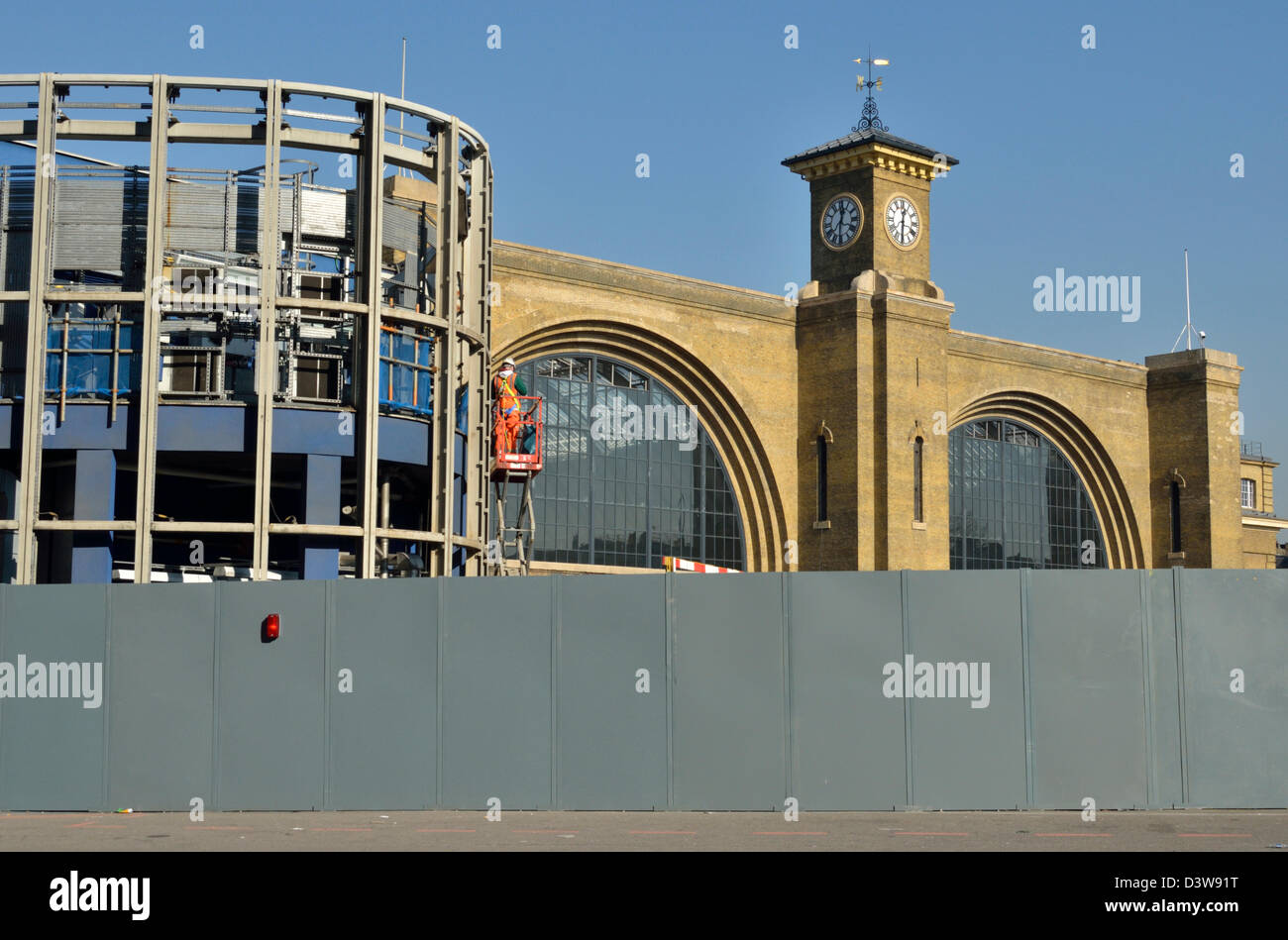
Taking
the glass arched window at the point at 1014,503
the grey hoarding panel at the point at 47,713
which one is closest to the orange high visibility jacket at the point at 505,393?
the grey hoarding panel at the point at 47,713

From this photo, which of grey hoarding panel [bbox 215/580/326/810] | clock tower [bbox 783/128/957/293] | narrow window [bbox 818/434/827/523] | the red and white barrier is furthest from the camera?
clock tower [bbox 783/128/957/293]

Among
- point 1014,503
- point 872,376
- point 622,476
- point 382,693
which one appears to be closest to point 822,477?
point 872,376

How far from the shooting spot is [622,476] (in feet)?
142

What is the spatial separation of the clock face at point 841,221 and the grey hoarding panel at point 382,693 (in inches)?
1234

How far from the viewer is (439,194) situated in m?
28.4

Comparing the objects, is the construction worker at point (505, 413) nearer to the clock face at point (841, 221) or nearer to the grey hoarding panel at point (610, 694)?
the clock face at point (841, 221)

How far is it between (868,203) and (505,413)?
57.2 feet

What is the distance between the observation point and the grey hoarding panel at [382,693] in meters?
19.0

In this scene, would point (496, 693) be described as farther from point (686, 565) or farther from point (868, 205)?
point (868, 205)

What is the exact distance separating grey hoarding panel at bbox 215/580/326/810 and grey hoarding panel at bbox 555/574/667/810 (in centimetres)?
300

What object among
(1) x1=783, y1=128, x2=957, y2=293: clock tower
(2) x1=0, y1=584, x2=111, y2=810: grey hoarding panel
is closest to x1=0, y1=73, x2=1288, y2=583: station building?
A: (1) x1=783, y1=128, x2=957, y2=293: clock tower

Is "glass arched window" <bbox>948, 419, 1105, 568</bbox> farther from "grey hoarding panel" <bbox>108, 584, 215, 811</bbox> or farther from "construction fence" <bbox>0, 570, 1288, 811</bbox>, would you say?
"grey hoarding panel" <bbox>108, 584, 215, 811</bbox>

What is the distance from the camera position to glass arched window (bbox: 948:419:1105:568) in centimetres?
5172
